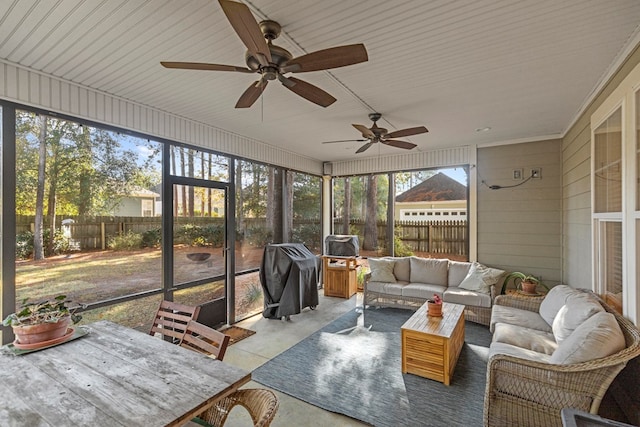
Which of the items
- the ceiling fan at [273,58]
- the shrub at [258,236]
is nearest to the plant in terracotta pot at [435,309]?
the ceiling fan at [273,58]

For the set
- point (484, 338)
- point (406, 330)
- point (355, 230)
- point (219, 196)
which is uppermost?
point (219, 196)

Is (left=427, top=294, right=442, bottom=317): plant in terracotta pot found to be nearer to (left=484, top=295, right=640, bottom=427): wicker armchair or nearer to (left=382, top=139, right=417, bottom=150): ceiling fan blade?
(left=484, top=295, right=640, bottom=427): wicker armchair

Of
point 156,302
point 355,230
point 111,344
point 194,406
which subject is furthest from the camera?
point 355,230

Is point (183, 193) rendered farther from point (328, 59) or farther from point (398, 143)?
point (398, 143)

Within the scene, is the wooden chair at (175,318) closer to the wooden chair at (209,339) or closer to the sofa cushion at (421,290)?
the wooden chair at (209,339)

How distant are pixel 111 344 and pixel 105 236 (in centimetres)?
170

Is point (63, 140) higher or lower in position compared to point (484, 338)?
higher

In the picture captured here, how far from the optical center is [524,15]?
184 cm

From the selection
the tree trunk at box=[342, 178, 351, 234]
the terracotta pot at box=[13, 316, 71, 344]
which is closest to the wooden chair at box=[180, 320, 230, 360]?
the terracotta pot at box=[13, 316, 71, 344]

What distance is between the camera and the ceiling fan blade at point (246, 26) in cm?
135

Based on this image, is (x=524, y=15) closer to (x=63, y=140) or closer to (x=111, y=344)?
(x=111, y=344)

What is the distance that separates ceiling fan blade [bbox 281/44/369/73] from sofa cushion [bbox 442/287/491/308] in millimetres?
3687

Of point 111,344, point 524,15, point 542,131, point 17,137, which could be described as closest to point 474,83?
point 524,15

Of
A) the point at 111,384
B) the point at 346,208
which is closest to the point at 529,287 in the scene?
the point at 346,208
